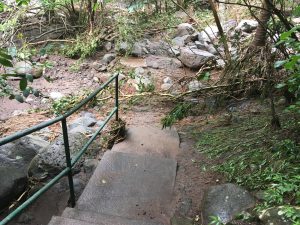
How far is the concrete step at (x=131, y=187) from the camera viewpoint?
2.66 m

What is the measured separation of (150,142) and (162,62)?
3853mm

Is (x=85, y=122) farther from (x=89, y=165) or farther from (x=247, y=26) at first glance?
(x=247, y=26)

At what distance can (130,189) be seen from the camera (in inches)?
115

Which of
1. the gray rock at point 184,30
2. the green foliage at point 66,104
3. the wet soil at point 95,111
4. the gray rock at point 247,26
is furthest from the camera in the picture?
the gray rock at point 184,30

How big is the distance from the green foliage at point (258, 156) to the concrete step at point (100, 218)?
883 mm

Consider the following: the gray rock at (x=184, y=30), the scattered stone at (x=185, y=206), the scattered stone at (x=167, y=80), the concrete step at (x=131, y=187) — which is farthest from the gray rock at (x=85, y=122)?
the gray rock at (x=184, y=30)

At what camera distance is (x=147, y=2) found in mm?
8641

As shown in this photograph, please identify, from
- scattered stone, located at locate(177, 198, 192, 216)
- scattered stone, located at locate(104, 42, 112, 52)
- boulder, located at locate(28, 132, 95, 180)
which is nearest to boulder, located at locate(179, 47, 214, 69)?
scattered stone, located at locate(104, 42, 112, 52)

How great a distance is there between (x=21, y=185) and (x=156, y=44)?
571 cm

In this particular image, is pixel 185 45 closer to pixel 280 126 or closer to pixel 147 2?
pixel 147 2

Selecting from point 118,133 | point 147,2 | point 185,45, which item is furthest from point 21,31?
point 118,133

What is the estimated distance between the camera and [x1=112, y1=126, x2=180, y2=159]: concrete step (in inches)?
147

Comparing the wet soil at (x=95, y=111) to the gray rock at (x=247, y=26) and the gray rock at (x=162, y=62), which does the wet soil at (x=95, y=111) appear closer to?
the gray rock at (x=162, y=62)

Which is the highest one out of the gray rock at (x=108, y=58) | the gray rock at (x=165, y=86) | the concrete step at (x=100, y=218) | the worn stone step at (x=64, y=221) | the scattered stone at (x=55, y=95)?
the gray rock at (x=108, y=58)
